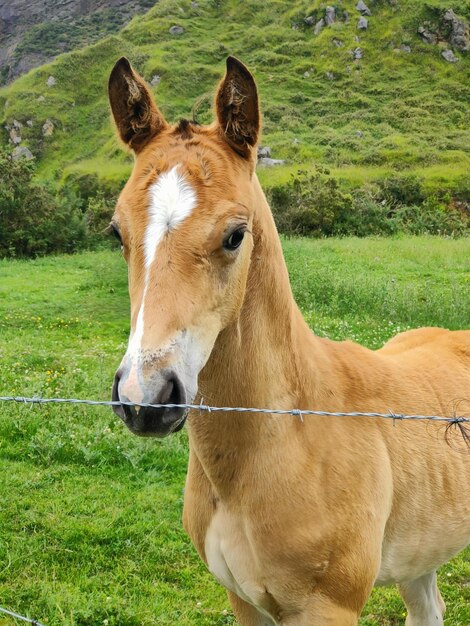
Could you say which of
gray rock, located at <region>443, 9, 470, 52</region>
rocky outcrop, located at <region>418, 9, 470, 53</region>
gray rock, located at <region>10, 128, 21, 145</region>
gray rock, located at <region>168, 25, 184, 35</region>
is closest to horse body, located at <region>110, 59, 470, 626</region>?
gray rock, located at <region>10, 128, 21, 145</region>

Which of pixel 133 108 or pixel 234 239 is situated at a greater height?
pixel 133 108

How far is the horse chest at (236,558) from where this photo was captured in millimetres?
2441

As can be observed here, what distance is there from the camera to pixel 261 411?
7.90 feet

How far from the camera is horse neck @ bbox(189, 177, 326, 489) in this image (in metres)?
2.43

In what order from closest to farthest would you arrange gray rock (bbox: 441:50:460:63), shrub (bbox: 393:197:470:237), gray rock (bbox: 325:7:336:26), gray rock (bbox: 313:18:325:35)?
shrub (bbox: 393:197:470:237) → gray rock (bbox: 441:50:460:63) → gray rock (bbox: 325:7:336:26) → gray rock (bbox: 313:18:325:35)

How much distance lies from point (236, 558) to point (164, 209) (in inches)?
57.9

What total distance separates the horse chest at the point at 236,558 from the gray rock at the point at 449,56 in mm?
66321

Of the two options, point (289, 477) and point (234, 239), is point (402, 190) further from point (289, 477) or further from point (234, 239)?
point (234, 239)

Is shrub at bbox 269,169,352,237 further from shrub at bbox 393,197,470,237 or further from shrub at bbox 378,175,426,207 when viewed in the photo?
shrub at bbox 378,175,426,207

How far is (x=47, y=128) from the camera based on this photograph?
188ft

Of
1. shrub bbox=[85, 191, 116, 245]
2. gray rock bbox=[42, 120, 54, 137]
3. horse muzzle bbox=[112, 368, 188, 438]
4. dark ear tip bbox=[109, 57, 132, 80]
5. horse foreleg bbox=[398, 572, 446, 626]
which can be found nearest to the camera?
horse muzzle bbox=[112, 368, 188, 438]

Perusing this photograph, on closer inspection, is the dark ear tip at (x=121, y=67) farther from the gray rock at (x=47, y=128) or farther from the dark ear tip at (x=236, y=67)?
the gray rock at (x=47, y=128)

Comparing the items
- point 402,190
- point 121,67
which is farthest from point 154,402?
point 402,190

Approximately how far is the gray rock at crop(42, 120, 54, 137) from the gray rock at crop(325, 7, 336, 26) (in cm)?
3283
